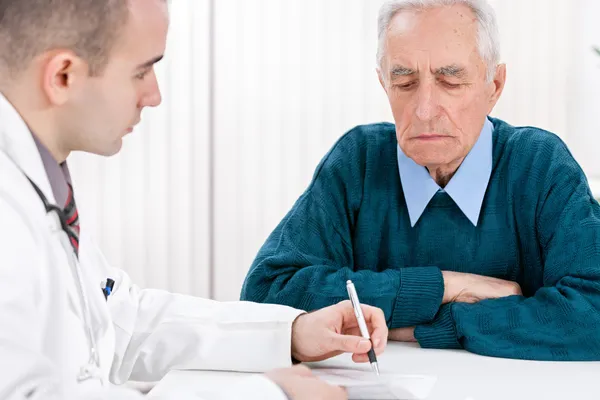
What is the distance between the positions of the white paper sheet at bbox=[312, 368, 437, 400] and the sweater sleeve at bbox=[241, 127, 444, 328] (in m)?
0.26

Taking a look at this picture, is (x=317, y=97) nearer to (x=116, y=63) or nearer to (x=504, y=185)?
(x=504, y=185)

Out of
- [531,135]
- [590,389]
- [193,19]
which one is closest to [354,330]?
[590,389]

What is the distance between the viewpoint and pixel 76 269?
37.6 inches

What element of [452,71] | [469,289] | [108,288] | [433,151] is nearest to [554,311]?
[469,289]

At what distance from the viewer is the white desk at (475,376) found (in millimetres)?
1133

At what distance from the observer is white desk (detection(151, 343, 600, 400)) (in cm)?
113

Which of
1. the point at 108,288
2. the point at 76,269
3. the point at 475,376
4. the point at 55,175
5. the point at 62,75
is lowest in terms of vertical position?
the point at 475,376

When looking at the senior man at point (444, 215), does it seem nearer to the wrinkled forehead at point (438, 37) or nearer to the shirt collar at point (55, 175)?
the wrinkled forehead at point (438, 37)

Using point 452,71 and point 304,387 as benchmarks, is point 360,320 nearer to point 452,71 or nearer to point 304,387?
point 304,387

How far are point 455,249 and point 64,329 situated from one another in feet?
3.17

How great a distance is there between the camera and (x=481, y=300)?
4.88ft

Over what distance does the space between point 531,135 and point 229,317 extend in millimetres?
778

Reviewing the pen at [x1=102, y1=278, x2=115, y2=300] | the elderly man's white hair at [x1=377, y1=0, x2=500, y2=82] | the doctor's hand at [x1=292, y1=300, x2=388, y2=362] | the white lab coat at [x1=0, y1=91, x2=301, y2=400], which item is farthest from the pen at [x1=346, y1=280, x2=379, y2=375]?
the elderly man's white hair at [x1=377, y1=0, x2=500, y2=82]

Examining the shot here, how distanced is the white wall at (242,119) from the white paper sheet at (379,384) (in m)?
2.71
